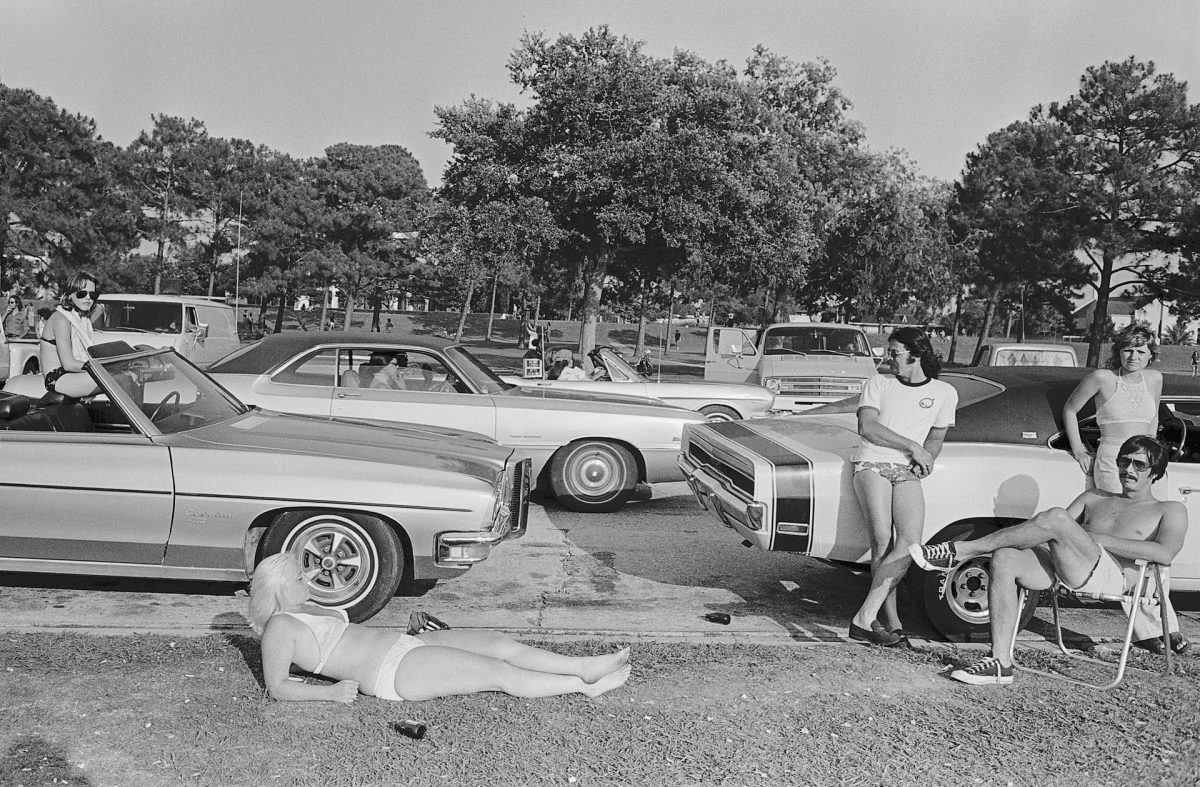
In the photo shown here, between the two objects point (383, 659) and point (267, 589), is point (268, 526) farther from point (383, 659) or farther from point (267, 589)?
point (383, 659)

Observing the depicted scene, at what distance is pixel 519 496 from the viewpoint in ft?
20.1

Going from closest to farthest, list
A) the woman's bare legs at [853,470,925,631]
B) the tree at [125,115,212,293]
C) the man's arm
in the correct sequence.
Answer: the man's arm < the woman's bare legs at [853,470,925,631] < the tree at [125,115,212,293]

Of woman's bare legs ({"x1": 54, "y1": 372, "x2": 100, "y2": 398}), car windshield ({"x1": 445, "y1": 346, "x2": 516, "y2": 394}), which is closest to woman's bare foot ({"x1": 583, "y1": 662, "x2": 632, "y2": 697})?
woman's bare legs ({"x1": 54, "y1": 372, "x2": 100, "y2": 398})

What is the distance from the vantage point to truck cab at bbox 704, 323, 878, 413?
1466 cm

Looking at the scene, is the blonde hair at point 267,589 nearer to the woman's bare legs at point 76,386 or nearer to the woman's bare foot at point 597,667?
the woman's bare foot at point 597,667

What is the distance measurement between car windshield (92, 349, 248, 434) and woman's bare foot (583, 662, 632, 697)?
2614mm

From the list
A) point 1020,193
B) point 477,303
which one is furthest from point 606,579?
point 477,303

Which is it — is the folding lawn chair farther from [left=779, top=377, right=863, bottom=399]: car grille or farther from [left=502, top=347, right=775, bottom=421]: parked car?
[left=779, top=377, right=863, bottom=399]: car grille

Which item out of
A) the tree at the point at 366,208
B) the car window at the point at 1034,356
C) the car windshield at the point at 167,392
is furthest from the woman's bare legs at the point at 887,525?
the tree at the point at 366,208

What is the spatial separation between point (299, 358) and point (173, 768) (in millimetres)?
5356

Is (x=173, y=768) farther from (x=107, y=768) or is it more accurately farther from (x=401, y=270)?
(x=401, y=270)

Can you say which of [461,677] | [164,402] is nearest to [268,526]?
[164,402]

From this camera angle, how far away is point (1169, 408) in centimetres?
587

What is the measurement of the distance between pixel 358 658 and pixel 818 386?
11.4 metres
